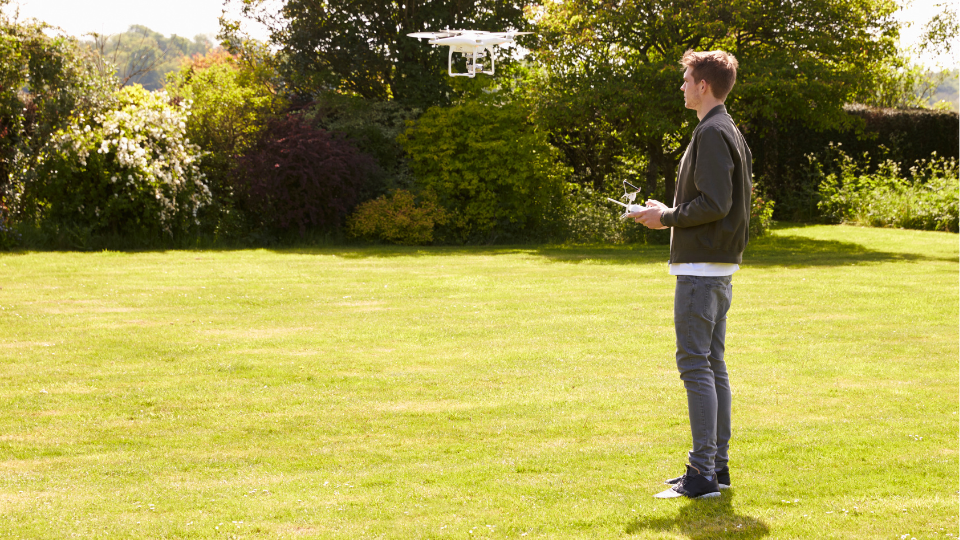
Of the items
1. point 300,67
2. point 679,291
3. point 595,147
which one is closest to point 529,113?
point 595,147

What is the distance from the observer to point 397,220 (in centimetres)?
1703

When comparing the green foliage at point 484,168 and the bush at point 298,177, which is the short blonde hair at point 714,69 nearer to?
the bush at point 298,177

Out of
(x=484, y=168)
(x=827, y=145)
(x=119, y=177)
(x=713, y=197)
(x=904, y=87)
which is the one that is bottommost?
(x=713, y=197)

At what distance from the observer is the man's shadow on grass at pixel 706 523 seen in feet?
11.8

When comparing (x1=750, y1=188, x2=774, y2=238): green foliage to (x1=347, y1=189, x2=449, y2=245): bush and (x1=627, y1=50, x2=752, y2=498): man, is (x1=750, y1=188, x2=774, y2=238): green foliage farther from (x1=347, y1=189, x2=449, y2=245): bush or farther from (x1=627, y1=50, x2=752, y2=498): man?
(x1=627, y1=50, x2=752, y2=498): man

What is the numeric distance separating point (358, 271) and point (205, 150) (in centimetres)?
701

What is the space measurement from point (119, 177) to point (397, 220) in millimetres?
5011

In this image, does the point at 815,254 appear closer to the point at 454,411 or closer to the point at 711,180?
the point at 454,411

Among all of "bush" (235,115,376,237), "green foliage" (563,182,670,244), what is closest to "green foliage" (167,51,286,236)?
"bush" (235,115,376,237)

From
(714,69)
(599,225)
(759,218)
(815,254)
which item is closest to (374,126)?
(599,225)

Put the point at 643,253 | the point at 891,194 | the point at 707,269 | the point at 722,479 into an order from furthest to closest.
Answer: the point at 891,194, the point at 643,253, the point at 722,479, the point at 707,269

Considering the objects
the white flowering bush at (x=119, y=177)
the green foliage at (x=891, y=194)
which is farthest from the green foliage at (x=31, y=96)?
the green foliage at (x=891, y=194)

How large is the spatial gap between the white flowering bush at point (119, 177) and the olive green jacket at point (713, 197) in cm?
1326

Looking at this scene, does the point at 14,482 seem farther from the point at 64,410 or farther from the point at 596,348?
the point at 596,348
